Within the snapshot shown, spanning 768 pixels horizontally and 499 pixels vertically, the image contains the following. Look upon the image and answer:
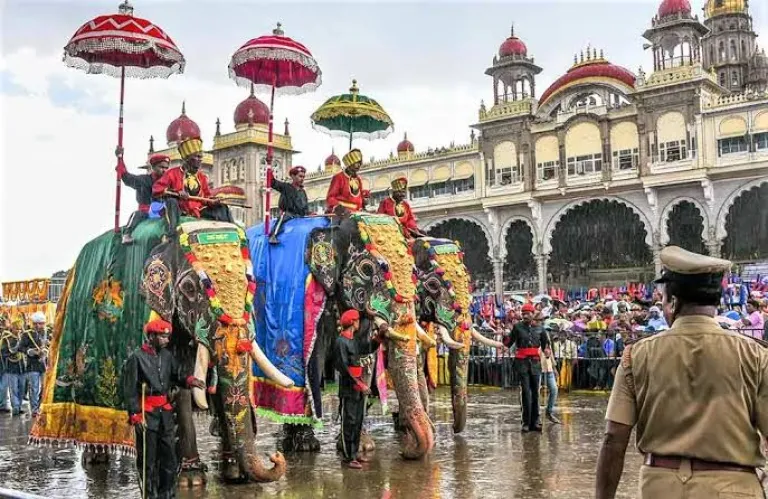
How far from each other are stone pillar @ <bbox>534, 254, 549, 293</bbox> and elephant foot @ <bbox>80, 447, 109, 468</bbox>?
25.0m

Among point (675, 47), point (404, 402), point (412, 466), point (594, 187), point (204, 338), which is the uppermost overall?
point (675, 47)

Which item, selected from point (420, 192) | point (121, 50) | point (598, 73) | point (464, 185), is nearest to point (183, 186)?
point (121, 50)

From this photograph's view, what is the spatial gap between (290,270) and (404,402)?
1.75 metres

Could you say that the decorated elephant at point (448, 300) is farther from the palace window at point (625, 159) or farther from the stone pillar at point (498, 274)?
the stone pillar at point (498, 274)

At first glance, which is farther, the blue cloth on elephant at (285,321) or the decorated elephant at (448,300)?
the decorated elephant at (448,300)

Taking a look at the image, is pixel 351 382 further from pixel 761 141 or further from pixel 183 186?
pixel 761 141

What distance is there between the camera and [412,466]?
7.69 m

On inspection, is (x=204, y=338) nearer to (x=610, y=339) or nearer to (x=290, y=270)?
(x=290, y=270)

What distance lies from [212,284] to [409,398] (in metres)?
2.39

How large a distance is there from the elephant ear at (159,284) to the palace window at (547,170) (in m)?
27.0

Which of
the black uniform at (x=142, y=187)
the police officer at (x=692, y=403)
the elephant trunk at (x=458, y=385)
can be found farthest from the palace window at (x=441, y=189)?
the police officer at (x=692, y=403)

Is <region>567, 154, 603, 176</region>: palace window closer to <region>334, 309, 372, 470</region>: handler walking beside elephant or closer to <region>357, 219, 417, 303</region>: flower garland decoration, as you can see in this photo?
<region>357, 219, 417, 303</region>: flower garland decoration

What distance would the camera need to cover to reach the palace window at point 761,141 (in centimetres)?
2744

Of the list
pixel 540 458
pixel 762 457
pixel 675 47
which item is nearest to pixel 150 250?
pixel 540 458
